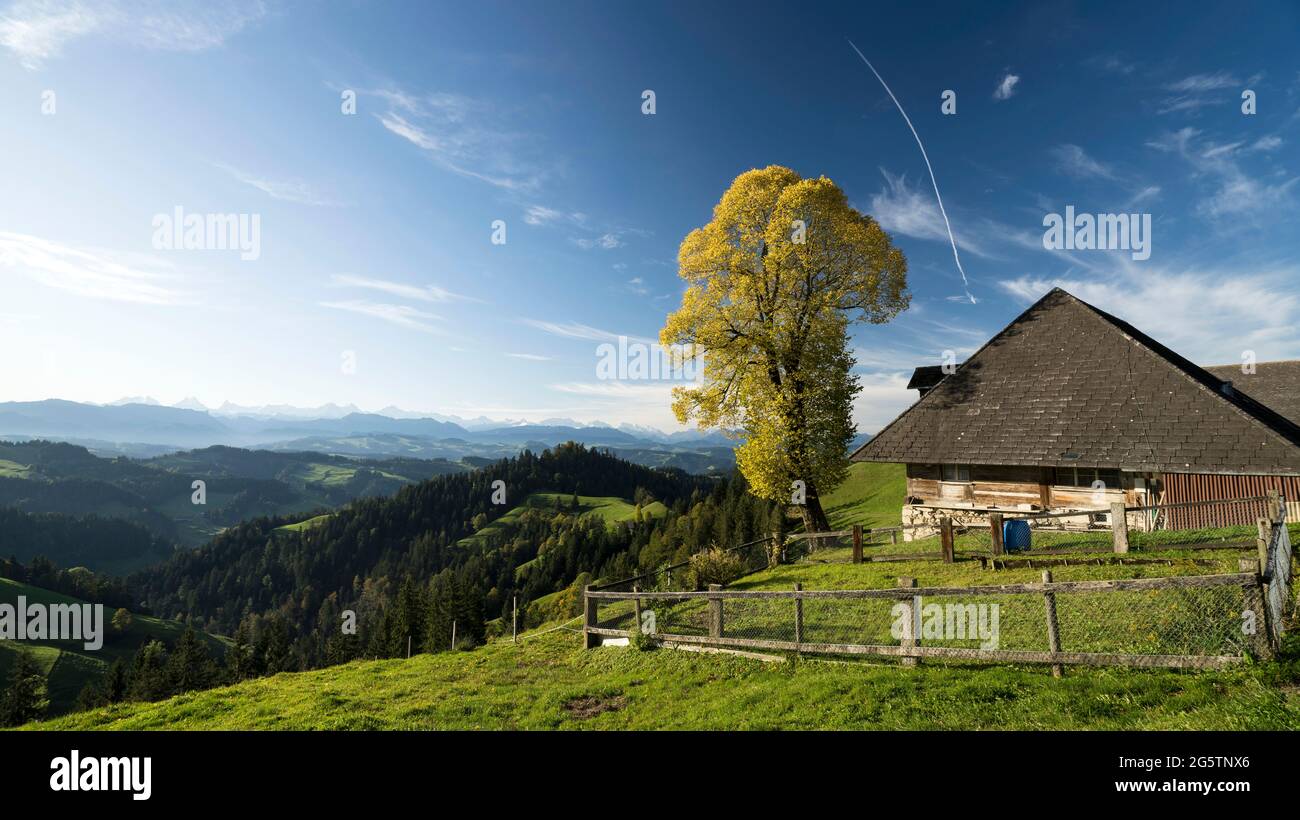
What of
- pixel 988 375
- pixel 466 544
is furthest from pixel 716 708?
pixel 466 544

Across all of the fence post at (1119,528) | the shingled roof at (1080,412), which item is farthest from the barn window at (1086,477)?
the fence post at (1119,528)

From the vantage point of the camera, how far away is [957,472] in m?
22.3

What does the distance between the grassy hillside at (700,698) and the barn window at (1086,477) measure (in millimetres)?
14336

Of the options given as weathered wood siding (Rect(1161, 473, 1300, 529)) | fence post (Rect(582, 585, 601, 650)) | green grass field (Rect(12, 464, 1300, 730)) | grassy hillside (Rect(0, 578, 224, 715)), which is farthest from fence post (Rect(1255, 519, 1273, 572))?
grassy hillside (Rect(0, 578, 224, 715))

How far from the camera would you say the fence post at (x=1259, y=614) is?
24.1 ft

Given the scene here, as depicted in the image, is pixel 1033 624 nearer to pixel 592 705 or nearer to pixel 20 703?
pixel 592 705

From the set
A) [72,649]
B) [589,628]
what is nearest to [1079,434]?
[589,628]

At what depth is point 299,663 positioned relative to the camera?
12456 centimetres

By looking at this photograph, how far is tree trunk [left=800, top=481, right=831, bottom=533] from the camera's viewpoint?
22.0m

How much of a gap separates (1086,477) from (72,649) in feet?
587

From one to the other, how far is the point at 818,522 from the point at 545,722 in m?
16.4
